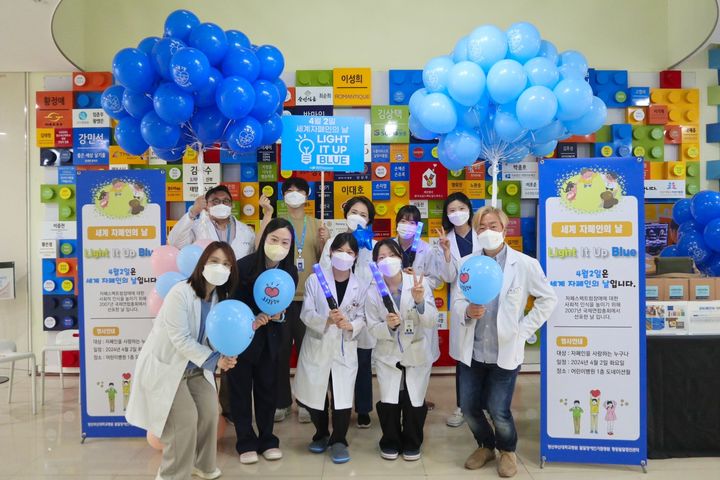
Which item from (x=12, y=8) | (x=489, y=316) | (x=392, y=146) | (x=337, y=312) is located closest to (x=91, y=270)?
(x=337, y=312)

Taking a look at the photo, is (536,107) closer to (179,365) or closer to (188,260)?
(188,260)

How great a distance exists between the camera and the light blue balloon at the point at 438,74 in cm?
350

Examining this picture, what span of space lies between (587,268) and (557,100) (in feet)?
3.41

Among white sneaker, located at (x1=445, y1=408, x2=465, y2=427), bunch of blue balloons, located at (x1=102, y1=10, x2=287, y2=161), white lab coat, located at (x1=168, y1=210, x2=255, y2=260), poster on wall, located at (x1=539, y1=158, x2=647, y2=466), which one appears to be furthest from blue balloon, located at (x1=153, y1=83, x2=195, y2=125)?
white sneaker, located at (x1=445, y1=408, x2=465, y2=427)

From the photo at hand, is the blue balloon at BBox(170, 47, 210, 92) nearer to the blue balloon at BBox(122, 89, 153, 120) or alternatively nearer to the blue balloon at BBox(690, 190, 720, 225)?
the blue balloon at BBox(122, 89, 153, 120)

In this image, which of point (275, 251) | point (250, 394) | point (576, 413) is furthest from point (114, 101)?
point (576, 413)

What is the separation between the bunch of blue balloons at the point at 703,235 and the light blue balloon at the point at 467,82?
211 centimetres

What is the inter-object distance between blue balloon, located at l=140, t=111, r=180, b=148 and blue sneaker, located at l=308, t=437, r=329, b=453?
2.07 metres

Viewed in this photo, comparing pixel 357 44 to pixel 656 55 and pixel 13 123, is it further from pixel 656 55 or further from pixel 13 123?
pixel 13 123

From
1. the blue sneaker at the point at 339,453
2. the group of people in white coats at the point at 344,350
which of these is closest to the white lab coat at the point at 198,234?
the group of people in white coats at the point at 344,350

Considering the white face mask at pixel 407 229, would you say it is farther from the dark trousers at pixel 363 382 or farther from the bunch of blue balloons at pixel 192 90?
the bunch of blue balloons at pixel 192 90

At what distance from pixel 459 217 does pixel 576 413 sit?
1390 mm

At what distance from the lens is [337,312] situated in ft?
10.4

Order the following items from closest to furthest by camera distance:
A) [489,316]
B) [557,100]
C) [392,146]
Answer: [489,316], [557,100], [392,146]
